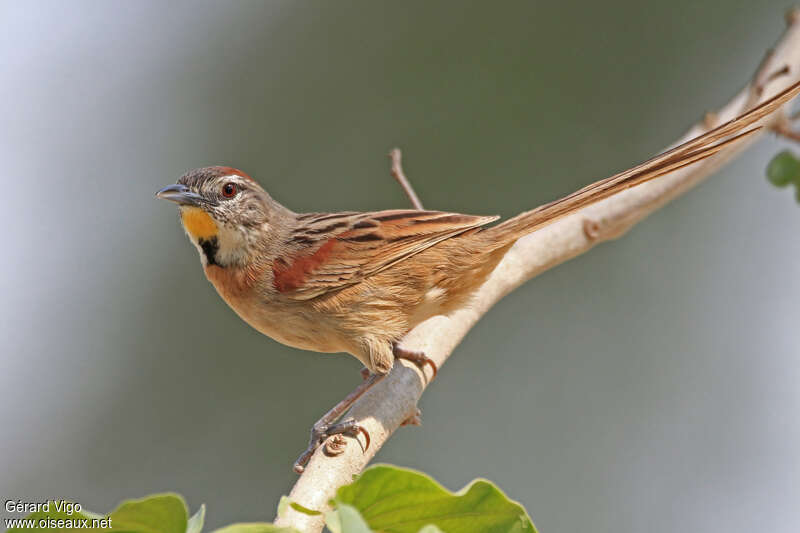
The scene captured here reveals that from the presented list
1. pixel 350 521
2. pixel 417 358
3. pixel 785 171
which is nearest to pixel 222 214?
pixel 417 358

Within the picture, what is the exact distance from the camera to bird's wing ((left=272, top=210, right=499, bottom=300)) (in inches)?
174

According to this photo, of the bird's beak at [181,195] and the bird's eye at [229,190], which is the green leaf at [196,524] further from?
the bird's eye at [229,190]

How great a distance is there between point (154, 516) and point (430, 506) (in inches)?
25.1

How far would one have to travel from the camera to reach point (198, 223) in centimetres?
468

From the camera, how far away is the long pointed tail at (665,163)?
303cm

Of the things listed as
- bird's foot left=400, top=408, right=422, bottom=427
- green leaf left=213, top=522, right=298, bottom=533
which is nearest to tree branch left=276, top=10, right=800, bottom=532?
bird's foot left=400, top=408, right=422, bottom=427

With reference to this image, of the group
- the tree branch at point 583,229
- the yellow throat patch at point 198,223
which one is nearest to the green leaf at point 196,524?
the tree branch at point 583,229

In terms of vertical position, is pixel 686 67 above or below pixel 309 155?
above

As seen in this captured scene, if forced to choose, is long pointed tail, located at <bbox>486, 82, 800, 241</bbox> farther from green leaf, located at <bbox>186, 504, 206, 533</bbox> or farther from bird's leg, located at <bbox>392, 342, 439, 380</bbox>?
green leaf, located at <bbox>186, 504, 206, 533</bbox>

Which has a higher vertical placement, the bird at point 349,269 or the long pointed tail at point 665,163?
the long pointed tail at point 665,163

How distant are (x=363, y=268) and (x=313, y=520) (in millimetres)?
2384

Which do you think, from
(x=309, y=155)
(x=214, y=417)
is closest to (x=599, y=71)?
(x=309, y=155)

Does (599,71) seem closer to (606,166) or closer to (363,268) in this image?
(606,166)

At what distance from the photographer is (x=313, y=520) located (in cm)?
219
